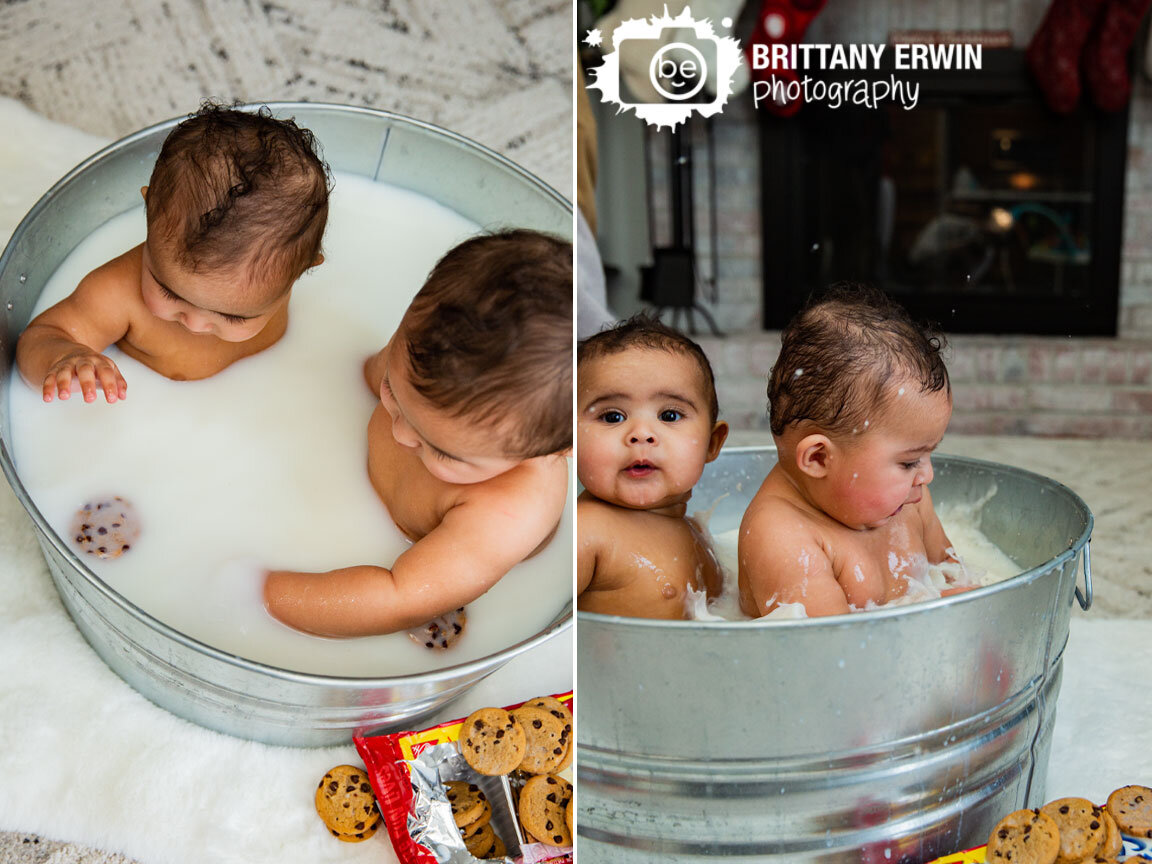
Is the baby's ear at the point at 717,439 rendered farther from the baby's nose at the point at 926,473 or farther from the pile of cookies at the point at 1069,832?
the pile of cookies at the point at 1069,832

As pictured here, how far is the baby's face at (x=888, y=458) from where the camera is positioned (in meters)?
0.49

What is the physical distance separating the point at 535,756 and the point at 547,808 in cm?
3

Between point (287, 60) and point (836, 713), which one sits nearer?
point (836, 713)

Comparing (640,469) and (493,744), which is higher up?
(640,469)

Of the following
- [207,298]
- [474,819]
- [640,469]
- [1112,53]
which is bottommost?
[474,819]

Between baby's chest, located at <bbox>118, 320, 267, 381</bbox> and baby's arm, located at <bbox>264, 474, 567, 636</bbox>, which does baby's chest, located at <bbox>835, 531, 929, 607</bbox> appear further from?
baby's chest, located at <bbox>118, 320, 267, 381</bbox>

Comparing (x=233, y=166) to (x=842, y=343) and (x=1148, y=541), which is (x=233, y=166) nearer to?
(x=842, y=343)

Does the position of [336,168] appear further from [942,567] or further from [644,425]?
[942,567]

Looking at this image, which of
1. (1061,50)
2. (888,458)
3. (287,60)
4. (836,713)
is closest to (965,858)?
(836,713)

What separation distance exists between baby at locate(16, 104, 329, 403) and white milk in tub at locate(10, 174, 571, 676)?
0.04 feet

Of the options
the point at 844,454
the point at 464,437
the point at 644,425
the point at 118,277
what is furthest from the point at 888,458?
the point at 118,277

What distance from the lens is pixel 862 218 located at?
0.52 metres

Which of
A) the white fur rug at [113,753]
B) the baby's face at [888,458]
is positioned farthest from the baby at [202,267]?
the baby's face at [888,458]
